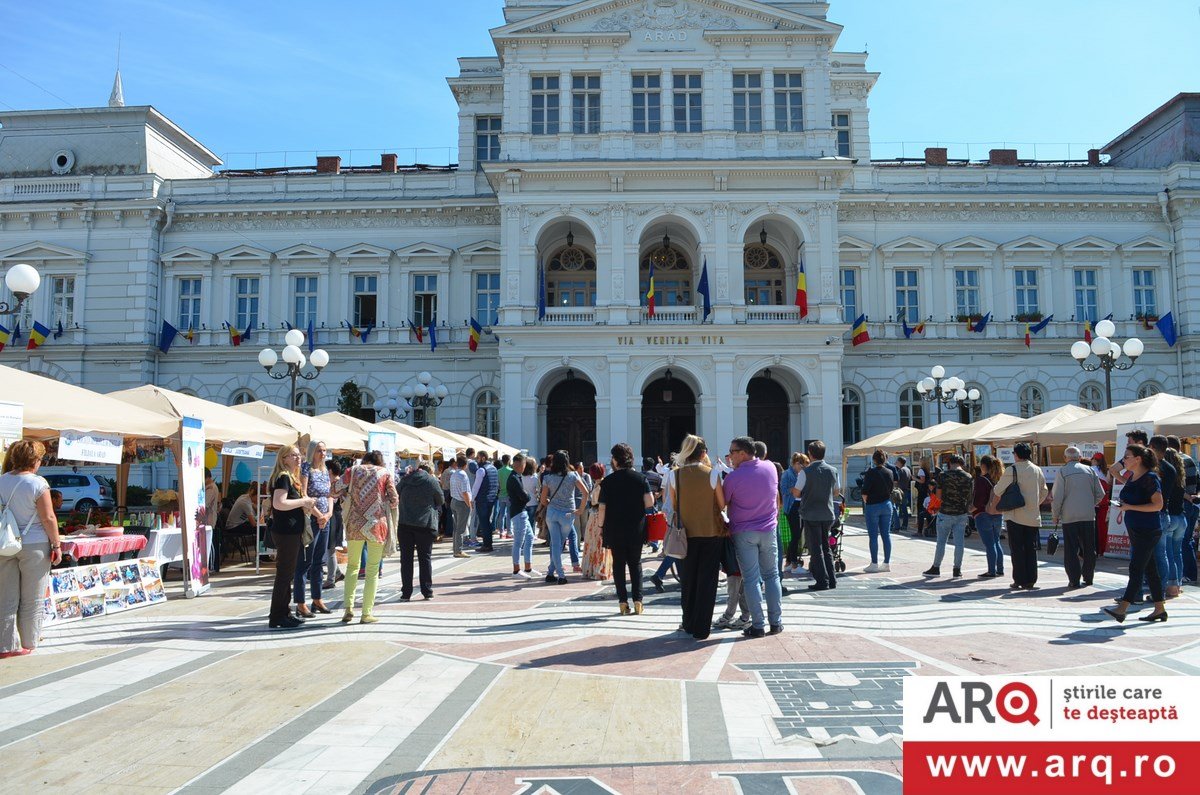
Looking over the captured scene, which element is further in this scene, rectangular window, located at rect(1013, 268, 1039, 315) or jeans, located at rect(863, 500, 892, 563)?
rectangular window, located at rect(1013, 268, 1039, 315)

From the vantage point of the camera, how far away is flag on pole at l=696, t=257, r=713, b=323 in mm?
31130

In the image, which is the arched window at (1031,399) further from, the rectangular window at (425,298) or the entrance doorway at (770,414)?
the rectangular window at (425,298)

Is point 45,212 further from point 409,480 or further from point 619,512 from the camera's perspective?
point 619,512

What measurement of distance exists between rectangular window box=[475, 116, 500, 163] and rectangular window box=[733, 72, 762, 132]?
424 inches

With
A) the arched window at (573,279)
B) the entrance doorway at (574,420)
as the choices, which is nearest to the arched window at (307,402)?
the entrance doorway at (574,420)

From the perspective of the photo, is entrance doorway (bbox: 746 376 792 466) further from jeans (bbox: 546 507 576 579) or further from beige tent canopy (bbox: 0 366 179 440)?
beige tent canopy (bbox: 0 366 179 440)

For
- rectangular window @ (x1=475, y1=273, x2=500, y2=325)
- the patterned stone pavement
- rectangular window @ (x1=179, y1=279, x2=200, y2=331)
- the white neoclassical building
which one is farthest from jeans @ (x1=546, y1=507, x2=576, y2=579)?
rectangular window @ (x1=179, y1=279, x2=200, y2=331)

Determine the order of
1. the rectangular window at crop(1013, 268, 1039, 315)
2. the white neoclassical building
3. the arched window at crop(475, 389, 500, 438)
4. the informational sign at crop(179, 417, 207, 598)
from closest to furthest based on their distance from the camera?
the informational sign at crop(179, 417, 207, 598), the white neoclassical building, the arched window at crop(475, 389, 500, 438), the rectangular window at crop(1013, 268, 1039, 315)

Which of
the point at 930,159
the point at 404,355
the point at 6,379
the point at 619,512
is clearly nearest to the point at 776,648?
the point at 619,512

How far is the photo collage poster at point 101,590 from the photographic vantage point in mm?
10328

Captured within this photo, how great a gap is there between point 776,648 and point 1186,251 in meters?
35.8

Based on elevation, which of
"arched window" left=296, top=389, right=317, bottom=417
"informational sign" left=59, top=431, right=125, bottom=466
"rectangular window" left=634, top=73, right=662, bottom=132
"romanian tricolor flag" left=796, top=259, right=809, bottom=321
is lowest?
"informational sign" left=59, top=431, right=125, bottom=466

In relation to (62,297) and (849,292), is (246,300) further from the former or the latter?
(849,292)

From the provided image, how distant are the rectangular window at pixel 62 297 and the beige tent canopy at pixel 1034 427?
35.0 metres
